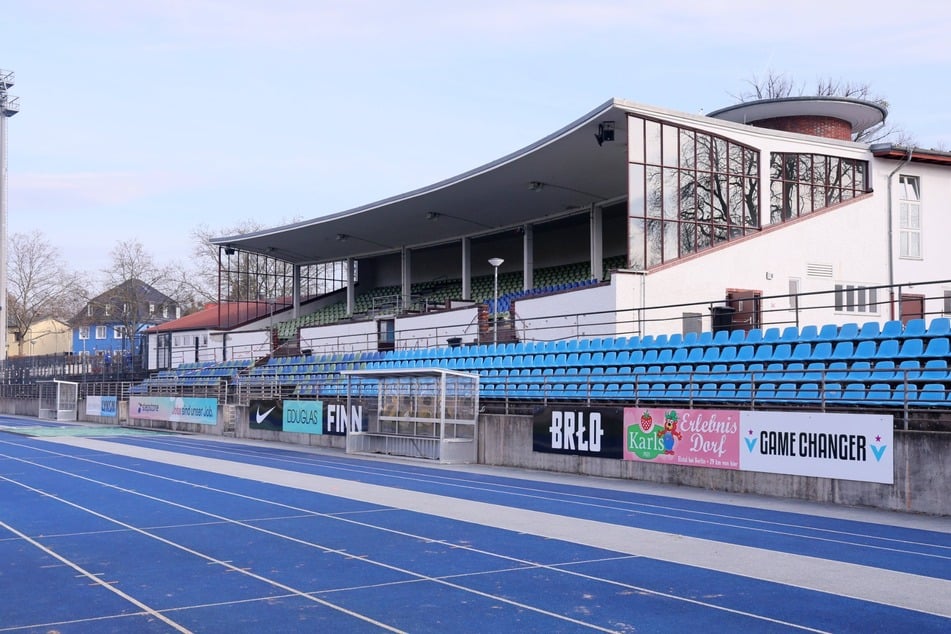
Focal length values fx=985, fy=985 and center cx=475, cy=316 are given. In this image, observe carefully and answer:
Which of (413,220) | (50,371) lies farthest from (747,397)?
(50,371)

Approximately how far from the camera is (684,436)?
1867 centimetres

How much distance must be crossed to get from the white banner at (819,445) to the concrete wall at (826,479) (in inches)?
5.3

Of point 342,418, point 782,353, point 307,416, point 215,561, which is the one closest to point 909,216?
point 782,353

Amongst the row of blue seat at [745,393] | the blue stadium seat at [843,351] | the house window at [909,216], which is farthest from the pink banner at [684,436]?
the house window at [909,216]

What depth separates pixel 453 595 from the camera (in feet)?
29.4

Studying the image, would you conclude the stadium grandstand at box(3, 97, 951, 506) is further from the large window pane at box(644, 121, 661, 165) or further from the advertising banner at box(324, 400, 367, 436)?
the advertising banner at box(324, 400, 367, 436)

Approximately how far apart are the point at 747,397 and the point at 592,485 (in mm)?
3433

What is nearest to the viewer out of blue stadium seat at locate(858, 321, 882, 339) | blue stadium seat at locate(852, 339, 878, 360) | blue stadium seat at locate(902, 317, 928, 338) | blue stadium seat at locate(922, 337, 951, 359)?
blue stadium seat at locate(922, 337, 951, 359)

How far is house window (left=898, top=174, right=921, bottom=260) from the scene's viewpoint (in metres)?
29.9

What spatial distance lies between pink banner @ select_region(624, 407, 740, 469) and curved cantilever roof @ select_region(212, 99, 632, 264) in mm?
9888

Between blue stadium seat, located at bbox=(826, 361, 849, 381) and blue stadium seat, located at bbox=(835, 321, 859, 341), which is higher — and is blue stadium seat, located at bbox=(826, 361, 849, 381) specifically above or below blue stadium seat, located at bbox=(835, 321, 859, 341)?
below

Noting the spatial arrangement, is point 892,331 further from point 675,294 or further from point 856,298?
point 856,298

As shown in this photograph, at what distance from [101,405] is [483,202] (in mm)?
23140

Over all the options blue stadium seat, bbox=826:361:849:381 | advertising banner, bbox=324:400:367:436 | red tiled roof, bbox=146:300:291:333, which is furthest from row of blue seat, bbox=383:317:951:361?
red tiled roof, bbox=146:300:291:333
